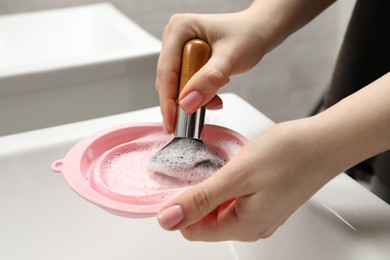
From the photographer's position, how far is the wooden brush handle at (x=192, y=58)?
17.0 inches

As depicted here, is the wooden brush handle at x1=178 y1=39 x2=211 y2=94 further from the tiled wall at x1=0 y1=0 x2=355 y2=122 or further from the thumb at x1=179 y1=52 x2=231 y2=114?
the tiled wall at x1=0 y1=0 x2=355 y2=122

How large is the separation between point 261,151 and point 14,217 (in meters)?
0.28

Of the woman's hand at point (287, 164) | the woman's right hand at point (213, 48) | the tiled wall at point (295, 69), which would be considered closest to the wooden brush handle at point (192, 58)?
the woman's right hand at point (213, 48)

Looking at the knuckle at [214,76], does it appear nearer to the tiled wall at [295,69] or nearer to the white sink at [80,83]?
the white sink at [80,83]

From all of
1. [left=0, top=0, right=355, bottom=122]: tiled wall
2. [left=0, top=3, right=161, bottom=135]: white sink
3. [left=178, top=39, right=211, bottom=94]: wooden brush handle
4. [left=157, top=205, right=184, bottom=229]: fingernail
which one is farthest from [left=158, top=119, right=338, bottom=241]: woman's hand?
[left=0, top=0, right=355, bottom=122]: tiled wall

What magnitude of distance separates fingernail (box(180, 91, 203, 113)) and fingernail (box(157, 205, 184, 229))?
11 cm

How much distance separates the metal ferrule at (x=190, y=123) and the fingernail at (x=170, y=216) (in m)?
0.12

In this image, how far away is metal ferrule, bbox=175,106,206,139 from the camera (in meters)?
0.42

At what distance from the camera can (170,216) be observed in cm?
31

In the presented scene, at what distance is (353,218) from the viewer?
15.3 inches

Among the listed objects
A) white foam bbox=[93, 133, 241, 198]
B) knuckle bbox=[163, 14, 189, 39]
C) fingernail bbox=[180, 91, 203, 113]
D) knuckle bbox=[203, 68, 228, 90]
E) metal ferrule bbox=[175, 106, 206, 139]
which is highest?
knuckle bbox=[163, 14, 189, 39]

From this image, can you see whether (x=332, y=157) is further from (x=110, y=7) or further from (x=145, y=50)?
(x=110, y=7)

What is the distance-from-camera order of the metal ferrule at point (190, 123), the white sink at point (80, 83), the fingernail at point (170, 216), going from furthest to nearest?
the white sink at point (80, 83)
the metal ferrule at point (190, 123)
the fingernail at point (170, 216)

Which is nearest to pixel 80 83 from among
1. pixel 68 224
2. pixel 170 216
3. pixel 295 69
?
pixel 68 224
